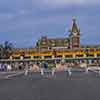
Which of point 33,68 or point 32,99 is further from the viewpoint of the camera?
point 33,68

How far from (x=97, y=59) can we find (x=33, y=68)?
10160 cm

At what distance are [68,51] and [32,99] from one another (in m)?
168

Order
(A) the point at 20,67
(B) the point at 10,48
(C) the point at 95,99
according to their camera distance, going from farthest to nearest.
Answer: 1. (B) the point at 10,48
2. (A) the point at 20,67
3. (C) the point at 95,99

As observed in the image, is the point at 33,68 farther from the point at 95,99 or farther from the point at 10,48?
the point at 10,48

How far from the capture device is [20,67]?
122m

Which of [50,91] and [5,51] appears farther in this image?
[5,51]

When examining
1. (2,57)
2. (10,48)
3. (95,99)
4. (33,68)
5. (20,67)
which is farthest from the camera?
(10,48)

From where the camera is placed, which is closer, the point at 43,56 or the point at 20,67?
the point at 20,67

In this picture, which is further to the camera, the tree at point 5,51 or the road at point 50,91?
the tree at point 5,51

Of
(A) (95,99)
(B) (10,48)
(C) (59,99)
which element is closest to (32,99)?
(C) (59,99)

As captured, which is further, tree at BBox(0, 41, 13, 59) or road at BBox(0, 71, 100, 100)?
tree at BBox(0, 41, 13, 59)

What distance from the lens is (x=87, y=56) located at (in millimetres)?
184250

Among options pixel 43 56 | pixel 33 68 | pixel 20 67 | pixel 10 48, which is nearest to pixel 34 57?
pixel 43 56

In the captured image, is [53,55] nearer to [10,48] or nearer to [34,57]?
[34,57]
